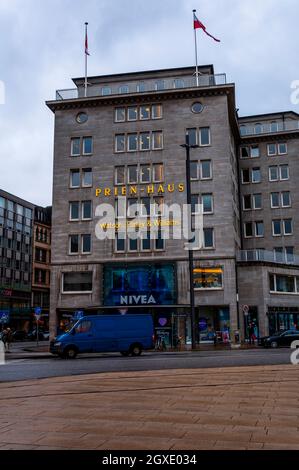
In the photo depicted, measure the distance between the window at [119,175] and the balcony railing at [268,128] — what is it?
1851 centimetres

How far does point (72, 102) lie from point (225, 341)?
2602cm

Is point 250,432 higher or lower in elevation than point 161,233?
lower

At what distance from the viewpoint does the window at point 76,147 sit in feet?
158

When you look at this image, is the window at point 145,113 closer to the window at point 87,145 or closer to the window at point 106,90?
the window at point 106,90

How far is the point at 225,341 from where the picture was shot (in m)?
41.9

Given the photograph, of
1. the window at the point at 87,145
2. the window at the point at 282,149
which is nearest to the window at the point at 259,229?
the window at the point at 282,149

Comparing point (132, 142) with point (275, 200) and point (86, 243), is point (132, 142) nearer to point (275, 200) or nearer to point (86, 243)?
point (86, 243)

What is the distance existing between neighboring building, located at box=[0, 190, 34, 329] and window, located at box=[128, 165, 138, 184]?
40036 mm

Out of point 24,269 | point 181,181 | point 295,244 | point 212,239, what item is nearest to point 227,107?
point 181,181

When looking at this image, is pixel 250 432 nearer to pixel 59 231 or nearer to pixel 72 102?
pixel 59 231

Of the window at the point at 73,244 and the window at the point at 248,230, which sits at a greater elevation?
the window at the point at 248,230

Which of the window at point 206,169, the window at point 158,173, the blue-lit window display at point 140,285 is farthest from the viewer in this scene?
the window at point 158,173

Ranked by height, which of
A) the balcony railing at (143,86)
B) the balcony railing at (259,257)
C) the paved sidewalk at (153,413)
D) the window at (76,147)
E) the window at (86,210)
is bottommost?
the paved sidewalk at (153,413)
